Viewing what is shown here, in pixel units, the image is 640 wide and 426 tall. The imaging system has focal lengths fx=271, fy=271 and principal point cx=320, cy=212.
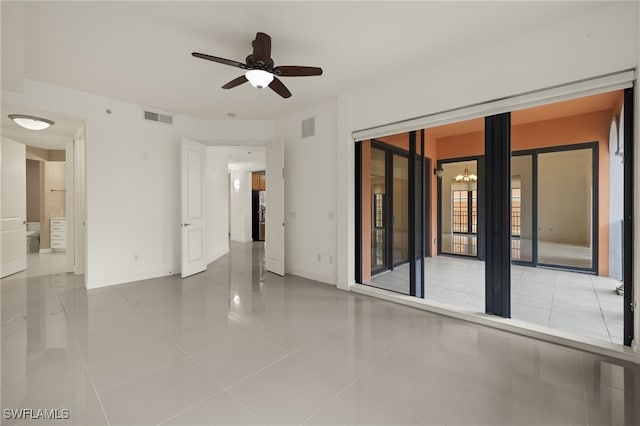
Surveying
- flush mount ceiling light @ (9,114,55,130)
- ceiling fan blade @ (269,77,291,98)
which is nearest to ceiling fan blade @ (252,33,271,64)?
ceiling fan blade @ (269,77,291,98)

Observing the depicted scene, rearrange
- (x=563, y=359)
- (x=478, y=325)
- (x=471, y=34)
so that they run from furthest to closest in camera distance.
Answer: (x=478, y=325) → (x=471, y=34) → (x=563, y=359)

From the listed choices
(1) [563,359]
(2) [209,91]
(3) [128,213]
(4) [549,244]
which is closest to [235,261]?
(3) [128,213]

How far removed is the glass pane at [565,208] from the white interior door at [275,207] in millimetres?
5219

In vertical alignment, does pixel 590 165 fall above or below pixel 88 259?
above

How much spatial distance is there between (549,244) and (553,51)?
4661 mm

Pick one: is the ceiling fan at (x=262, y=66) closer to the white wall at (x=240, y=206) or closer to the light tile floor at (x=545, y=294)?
the light tile floor at (x=545, y=294)

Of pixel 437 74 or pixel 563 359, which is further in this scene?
pixel 437 74

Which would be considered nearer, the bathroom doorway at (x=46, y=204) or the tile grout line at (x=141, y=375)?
the tile grout line at (x=141, y=375)

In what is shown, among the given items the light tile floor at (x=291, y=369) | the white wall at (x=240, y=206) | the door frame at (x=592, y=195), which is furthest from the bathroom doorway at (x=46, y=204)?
the door frame at (x=592, y=195)

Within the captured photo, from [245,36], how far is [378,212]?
3.52m

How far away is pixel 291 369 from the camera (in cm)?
217

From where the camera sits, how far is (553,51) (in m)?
2.60

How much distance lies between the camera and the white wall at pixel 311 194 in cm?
455

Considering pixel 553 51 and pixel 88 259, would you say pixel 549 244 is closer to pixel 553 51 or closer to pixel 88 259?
pixel 553 51
